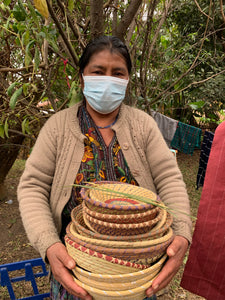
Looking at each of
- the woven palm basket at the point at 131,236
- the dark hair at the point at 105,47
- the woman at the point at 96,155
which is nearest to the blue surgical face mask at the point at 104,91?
the woman at the point at 96,155

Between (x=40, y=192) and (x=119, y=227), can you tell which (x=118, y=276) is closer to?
(x=119, y=227)

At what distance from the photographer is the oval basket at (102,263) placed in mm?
759

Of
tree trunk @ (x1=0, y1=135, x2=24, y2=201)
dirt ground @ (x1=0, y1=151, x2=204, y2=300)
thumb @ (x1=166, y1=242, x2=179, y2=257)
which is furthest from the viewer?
tree trunk @ (x1=0, y1=135, x2=24, y2=201)

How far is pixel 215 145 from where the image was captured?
4.20ft

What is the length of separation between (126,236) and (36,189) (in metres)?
0.49

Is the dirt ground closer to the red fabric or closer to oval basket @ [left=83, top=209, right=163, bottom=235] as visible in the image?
the red fabric

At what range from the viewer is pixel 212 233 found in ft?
4.09

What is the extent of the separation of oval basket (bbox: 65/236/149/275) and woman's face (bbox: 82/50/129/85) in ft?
2.56

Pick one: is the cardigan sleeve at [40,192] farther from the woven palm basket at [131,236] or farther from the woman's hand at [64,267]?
the woven palm basket at [131,236]

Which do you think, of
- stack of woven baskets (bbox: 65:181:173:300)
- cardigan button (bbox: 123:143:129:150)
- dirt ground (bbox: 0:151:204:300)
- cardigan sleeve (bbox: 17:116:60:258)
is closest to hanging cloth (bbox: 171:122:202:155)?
dirt ground (bbox: 0:151:204:300)

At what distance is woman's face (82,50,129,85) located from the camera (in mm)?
1163

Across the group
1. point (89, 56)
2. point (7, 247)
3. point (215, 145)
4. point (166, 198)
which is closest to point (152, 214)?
point (166, 198)

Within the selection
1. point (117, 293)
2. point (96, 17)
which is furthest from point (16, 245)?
point (96, 17)

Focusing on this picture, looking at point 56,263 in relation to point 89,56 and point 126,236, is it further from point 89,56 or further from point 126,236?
point 89,56
